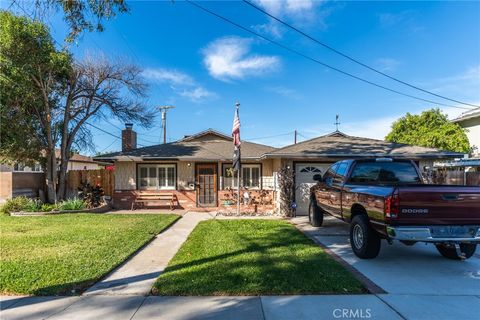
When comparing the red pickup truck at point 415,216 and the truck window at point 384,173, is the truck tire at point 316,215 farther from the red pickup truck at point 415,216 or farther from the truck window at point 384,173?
the red pickup truck at point 415,216

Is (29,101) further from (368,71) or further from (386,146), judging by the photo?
(386,146)

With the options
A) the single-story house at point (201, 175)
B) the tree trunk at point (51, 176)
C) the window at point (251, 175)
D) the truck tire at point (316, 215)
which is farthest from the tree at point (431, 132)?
the tree trunk at point (51, 176)

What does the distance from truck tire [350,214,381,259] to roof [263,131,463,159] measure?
6153mm

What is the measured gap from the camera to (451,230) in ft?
17.7

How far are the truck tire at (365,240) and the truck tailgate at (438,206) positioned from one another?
0.97 meters

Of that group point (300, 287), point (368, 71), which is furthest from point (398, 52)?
point (300, 287)

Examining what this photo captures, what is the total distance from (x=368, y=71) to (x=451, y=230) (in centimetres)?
991

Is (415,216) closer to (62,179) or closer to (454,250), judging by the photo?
(454,250)

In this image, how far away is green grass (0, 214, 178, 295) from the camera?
4988 millimetres

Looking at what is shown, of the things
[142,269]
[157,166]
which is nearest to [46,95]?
[157,166]

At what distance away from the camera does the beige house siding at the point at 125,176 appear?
52.1 feet

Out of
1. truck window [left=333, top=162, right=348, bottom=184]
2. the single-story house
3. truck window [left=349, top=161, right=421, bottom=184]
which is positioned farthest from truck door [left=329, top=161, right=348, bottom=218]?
the single-story house

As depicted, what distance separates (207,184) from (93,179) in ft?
21.2

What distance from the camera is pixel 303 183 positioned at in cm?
1357
